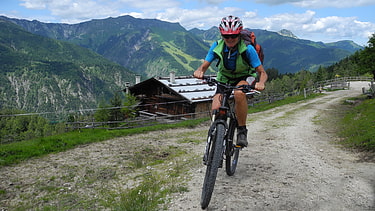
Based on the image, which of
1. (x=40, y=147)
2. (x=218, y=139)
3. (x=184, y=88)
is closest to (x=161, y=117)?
(x=184, y=88)

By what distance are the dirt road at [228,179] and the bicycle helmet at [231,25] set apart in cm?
268

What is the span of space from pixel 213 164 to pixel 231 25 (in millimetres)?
2209

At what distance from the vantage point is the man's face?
14.1ft

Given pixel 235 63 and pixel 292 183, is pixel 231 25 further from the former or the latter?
pixel 292 183

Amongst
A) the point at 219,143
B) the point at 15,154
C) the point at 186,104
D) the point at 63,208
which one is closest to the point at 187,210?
the point at 219,143

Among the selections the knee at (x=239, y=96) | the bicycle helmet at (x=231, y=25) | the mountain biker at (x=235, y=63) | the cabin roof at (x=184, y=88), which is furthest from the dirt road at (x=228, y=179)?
the cabin roof at (x=184, y=88)

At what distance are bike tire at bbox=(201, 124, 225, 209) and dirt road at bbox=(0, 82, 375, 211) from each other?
0.34 metres

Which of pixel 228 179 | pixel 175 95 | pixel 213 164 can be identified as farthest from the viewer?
pixel 175 95

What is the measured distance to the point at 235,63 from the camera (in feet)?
15.0

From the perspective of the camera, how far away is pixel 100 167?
7.19 meters

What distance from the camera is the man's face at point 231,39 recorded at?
4.29m

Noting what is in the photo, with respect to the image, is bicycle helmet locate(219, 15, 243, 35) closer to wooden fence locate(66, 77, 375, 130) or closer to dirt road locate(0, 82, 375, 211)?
dirt road locate(0, 82, 375, 211)

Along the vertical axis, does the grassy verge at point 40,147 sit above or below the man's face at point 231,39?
below

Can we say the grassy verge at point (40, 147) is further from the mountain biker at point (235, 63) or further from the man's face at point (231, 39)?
the man's face at point (231, 39)
